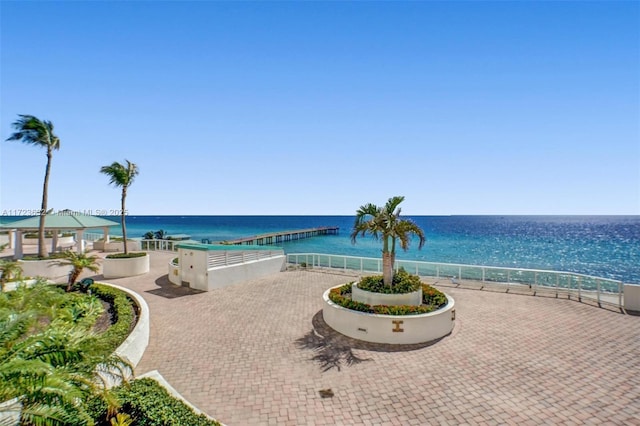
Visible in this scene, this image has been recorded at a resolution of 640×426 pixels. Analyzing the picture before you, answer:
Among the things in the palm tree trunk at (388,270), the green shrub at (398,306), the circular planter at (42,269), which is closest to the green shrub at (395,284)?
the palm tree trunk at (388,270)

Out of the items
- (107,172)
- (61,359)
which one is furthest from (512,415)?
Result: (107,172)

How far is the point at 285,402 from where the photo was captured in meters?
6.02

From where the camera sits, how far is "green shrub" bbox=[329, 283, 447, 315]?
29.6 ft

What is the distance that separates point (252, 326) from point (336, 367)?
3470mm

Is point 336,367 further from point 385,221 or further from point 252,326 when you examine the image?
point 385,221

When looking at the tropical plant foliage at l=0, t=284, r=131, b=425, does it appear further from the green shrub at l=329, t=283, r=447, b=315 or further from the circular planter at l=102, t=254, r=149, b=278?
the circular planter at l=102, t=254, r=149, b=278

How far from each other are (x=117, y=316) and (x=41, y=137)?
13.5m

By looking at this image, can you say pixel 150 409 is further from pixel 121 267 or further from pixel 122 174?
pixel 122 174

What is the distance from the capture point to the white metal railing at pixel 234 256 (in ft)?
46.4

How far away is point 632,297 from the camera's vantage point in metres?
10.9

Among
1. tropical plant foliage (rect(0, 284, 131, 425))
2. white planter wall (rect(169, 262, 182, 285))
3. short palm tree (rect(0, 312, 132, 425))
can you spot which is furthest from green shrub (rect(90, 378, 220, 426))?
white planter wall (rect(169, 262, 182, 285))

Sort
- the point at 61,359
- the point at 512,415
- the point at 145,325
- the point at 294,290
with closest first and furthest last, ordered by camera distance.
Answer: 1. the point at 61,359
2. the point at 512,415
3. the point at 145,325
4. the point at 294,290

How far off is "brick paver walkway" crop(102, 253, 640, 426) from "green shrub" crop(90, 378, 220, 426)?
3.20 feet

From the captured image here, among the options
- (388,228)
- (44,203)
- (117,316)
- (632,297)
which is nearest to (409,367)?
(388,228)
